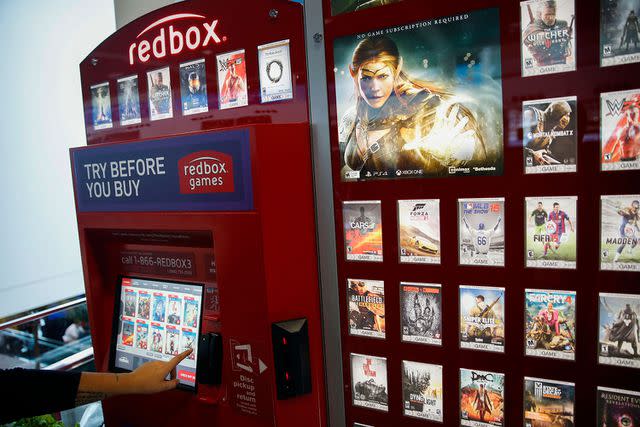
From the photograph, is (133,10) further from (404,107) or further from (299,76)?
(404,107)

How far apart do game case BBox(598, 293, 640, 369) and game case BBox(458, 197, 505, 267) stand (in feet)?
1.11

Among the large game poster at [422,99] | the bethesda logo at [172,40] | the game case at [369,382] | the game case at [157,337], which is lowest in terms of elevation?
the game case at [369,382]

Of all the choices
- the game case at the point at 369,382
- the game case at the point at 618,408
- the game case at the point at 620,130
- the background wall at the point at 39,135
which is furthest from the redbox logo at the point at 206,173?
the background wall at the point at 39,135

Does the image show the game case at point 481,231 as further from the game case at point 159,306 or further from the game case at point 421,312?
the game case at point 159,306

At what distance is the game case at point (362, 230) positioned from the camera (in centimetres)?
184

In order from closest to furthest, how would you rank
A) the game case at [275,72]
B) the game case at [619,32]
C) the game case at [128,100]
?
the game case at [619,32]
the game case at [275,72]
the game case at [128,100]

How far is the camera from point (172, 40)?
2.21 metres

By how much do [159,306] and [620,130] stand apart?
1.97 metres

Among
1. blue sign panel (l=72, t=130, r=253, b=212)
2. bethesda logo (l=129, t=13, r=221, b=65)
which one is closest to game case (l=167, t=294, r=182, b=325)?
blue sign panel (l=72, t=130, r=253, b=212)

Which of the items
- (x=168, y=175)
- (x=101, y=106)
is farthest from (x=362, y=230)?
(x=101, y=106)

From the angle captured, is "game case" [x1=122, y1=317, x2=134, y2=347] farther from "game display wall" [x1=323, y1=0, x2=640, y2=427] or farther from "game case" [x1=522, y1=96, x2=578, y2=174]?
"game case" [x1=522, y1=96, x2=578, y2=174]

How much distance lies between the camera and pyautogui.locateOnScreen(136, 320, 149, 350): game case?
2289mm

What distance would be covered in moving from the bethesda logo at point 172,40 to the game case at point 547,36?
4.07 feet

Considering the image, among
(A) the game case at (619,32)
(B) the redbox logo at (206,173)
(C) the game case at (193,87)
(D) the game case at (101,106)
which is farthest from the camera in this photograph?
(D) the game case at (101,106)
